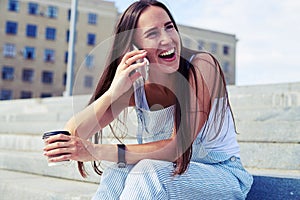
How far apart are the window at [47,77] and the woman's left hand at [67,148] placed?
3067cm

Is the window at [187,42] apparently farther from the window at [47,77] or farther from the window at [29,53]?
the window at [47,77]

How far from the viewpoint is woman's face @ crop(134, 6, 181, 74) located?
4.62 ft

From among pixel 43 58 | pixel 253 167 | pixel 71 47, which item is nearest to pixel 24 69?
pixel 43 58

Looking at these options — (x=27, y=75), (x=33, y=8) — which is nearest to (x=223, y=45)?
(x=33, y=8)

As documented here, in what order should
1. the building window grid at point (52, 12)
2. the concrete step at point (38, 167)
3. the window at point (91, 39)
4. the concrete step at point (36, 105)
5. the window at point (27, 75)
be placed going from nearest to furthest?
the concrete step at point (38, 167)
the concrete step at point (36, 105)
the window at point (27, 75)
the building window grid at point (52, 12)
the window at point (91, 39)

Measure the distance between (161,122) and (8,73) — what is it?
3023 cm

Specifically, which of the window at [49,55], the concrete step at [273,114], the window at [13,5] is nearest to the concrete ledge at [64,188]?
the concrete step at [273,114]

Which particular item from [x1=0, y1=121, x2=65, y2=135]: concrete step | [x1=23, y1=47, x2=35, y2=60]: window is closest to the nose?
[x1=0, y1=121, x2=65, y2=135]: concrete step

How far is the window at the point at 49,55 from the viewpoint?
3130cm

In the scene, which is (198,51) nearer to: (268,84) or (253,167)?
(253,167)

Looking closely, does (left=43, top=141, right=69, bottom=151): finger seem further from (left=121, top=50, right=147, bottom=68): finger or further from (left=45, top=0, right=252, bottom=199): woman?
(left=121, top=50, right=147, bottom=68): finger

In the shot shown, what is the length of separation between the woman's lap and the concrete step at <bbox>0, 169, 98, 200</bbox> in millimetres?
693

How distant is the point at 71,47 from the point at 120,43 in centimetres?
776

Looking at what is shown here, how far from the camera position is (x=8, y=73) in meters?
30.0
